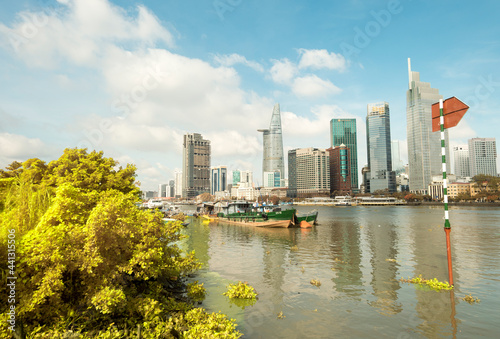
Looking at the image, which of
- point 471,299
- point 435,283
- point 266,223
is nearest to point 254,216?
point 266,223

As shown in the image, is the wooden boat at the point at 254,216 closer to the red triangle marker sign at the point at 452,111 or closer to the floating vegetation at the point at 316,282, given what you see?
the floating vegetation at the point at 316,282

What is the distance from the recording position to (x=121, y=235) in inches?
Answer: 350

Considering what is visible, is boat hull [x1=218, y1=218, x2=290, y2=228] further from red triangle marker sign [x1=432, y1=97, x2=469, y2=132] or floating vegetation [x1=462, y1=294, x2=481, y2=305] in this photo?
red triangle marker sign [x1=432, y1=97, x2=469, y2=132]

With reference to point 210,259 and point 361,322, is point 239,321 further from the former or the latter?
point 210,259

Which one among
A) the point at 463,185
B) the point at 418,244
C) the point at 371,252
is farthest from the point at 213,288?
the point at 463,185

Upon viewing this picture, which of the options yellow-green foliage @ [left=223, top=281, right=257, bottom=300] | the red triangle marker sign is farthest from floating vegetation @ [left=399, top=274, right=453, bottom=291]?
yellow-green foliage @ [left=223, top=281, right=257, bottom=300]

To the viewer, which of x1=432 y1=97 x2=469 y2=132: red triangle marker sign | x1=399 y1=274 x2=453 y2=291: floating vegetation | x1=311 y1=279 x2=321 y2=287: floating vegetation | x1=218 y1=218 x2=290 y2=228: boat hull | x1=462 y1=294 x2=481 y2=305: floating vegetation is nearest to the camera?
x1=432 y1=97 x2=469 y2=132: red triangle marker sign

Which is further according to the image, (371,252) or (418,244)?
(418,244)

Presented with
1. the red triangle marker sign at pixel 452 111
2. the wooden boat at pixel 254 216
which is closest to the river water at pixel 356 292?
the red triangle marker sign at pixel 452 111

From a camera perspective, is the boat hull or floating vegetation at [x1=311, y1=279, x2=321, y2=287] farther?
the boat hull

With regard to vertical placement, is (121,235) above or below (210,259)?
above

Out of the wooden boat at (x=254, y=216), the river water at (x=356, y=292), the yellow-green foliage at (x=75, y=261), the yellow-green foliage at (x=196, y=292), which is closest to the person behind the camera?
the yellow-green foliage at (x=75, y=261)

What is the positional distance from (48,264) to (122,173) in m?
15.0

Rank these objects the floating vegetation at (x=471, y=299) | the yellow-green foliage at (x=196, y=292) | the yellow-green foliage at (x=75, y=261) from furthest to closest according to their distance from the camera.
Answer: the yellow-green foliage at (x=196, y=292), the floating vegetation at (x=471, y=299), the yellow-green foliage at (x=75, y=261)
